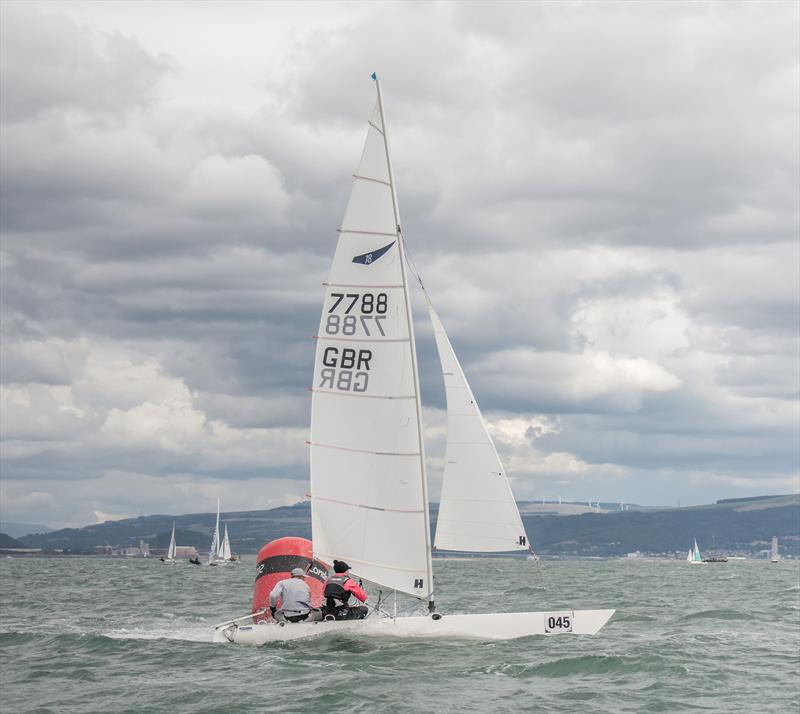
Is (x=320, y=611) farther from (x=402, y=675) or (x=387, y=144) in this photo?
(x=387, y=144)

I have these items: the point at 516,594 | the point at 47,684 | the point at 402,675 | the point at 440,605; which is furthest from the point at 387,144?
the point at 516,594

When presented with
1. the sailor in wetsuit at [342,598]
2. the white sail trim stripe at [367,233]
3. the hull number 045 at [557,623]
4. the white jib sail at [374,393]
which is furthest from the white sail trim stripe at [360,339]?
the hull number 045 at [557,623]

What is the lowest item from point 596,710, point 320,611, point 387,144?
point 596,710

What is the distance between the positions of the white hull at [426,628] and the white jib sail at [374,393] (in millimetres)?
1084

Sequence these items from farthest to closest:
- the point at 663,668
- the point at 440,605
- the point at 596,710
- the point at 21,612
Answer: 1. the point at 440,605
2. the point at 21,612
3. the point at 663,668
4. the point at 596,710

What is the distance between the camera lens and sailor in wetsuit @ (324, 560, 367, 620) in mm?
29266

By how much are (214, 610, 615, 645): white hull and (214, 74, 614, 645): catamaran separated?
0.03m

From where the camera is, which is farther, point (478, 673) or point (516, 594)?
point (516, 594)

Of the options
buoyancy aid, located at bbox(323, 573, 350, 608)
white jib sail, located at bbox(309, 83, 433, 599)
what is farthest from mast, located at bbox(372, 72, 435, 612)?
buoyancy aid, located at bbox(323, 573, 350, 608)

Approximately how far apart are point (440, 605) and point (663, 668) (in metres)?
22.8

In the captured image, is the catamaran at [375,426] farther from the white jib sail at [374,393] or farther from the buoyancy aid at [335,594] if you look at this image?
the buoyancy aid at [335,594]

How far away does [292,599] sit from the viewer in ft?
96.6

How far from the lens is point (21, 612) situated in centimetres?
4594

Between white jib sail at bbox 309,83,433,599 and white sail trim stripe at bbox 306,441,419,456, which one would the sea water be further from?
white sail trim stripe at bbox 306,441,419,456
